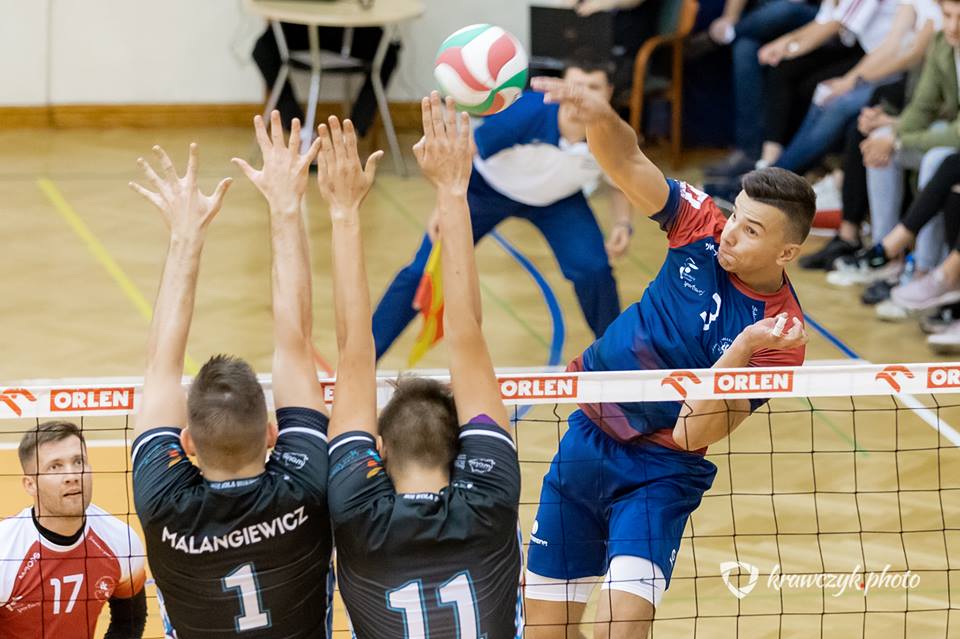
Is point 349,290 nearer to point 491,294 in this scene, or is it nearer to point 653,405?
point 653,405

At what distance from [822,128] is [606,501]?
18.5 feet

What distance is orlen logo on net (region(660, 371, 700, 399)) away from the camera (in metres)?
3.85

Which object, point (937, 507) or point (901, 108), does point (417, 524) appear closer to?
point (937, 507)

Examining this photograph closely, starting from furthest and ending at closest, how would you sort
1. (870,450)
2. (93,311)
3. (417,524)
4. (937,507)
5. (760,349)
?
(93,311), (870,450), (937,507), (760,349), (417,524)

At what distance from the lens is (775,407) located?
6797mm

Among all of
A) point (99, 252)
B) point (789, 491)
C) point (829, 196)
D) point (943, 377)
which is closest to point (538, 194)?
point (789, 491)

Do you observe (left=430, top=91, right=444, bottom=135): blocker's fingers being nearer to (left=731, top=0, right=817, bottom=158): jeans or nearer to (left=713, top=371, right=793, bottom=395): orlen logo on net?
(left=713, top=371, right=793, bottom=395): orlen logo on net

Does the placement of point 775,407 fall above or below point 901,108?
below

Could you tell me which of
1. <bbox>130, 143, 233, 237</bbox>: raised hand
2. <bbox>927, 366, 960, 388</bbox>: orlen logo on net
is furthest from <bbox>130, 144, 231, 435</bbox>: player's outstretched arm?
<bbox>927, 366, 960, 388</bbox>: orlen logo on net

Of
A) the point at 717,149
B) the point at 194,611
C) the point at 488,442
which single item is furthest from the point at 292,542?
the point at 717,149

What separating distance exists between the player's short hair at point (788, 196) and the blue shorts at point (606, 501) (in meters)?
0.76

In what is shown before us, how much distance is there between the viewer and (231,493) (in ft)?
Answer: 9.95

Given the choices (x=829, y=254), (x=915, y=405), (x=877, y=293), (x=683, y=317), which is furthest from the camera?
(x=829, y=254)

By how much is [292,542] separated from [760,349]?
1472 mm
